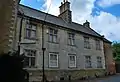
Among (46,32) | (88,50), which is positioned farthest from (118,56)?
(46,32)

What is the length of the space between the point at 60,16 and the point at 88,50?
6.60m

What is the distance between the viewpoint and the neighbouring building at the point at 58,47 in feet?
53.1

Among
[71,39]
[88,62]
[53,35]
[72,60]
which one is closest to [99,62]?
[88,62]

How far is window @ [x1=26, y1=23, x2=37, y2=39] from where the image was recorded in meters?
16.4

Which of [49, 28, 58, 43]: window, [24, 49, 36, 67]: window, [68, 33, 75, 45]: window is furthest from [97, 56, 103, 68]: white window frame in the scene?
[24, 49, 36, 67]: window

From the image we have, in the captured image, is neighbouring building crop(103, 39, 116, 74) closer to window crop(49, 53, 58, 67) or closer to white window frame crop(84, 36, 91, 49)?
white window frame crop(84, 36, 91, 49)

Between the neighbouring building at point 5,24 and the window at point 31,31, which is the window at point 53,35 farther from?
the neighbouring building at point 5,24

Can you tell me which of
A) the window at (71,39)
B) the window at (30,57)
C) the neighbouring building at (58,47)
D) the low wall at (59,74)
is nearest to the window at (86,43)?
the neighbouring building at (58,47)

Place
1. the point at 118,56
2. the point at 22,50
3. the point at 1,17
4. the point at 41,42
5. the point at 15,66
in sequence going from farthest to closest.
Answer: the point at 118,56, the point at 41,42, the point at 22,50, the point at 1,17, the point at 15,66

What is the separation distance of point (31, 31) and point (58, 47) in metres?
3.91

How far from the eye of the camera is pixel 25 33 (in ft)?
52.7

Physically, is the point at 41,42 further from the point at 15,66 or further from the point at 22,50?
the point at 15,66

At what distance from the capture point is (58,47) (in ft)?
61.6

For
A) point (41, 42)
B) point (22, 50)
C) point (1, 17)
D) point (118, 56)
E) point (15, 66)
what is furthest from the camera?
point (118, 56)
